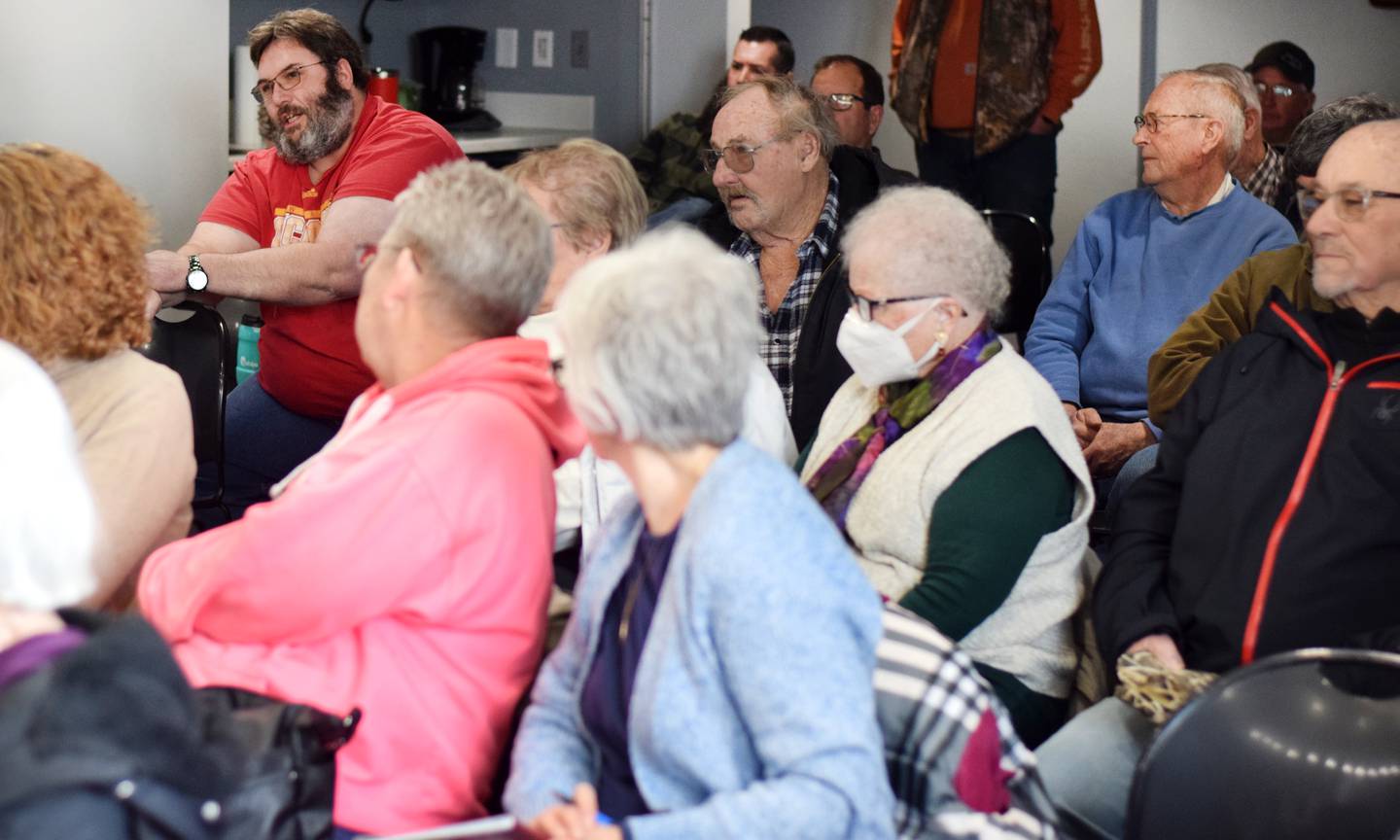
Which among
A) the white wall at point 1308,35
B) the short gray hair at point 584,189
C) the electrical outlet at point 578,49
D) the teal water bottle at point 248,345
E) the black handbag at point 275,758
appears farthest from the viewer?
the white wall at point 1308,35

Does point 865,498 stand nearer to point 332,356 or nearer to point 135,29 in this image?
point 332,356

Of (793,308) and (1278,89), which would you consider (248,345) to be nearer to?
(793,308)

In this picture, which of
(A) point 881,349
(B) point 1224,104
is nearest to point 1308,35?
(B) point 1224,104

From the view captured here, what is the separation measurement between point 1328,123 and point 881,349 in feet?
5.07

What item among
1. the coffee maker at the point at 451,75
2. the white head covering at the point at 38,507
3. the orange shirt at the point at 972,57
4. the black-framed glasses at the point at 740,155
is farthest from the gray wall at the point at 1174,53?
the white head covering at the point at 38,507

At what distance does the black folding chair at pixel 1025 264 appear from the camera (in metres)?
3.85

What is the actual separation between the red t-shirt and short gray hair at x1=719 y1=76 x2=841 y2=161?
71cm

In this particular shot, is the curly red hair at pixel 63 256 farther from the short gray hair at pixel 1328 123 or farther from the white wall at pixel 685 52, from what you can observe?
the white wall at pixel 685 52

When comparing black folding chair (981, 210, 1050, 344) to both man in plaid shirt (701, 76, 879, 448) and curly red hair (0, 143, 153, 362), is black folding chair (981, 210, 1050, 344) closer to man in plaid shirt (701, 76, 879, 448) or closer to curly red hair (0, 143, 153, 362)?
man in plaid shirt (701, 76, 879, 448)

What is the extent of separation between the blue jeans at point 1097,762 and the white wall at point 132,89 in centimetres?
262

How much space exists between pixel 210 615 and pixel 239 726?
0.89 feet

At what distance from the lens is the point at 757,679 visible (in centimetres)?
134

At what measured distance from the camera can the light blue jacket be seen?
4.36 feet

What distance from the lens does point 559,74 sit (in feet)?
19.3
